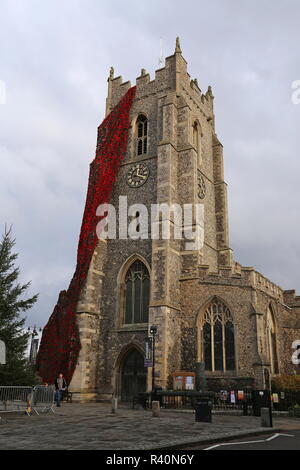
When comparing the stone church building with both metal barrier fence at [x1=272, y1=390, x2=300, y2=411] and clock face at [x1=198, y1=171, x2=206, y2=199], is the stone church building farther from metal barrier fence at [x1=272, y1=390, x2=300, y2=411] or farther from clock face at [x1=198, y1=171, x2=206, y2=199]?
metal barrier fence at [x1=272, y1=390, x2=300, y2=411]

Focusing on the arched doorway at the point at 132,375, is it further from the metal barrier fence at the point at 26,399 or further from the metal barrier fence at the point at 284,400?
the metal barrier fence at the point at 26,399

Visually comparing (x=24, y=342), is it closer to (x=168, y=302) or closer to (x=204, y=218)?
(x=168, y=302)

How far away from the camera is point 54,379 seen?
2198 cm

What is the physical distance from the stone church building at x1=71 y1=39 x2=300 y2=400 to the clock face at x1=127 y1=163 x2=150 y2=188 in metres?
0.07

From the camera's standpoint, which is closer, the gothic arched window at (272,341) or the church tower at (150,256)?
the church tower at (150,256)

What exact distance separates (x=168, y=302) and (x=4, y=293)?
807 cm

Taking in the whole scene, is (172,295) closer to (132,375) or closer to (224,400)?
(132,375)

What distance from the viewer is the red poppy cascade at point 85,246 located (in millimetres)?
22094

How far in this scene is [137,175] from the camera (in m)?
26.2

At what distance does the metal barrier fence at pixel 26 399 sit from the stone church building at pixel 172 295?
653 cm

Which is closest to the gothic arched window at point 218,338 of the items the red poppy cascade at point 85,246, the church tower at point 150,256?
the church tower at point 150,256

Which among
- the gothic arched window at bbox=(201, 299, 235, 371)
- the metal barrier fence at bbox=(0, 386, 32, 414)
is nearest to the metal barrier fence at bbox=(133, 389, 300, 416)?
the gothic arched window at bbox=(201, 299, 235, 371)

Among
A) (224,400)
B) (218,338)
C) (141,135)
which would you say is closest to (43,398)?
(224,400)
